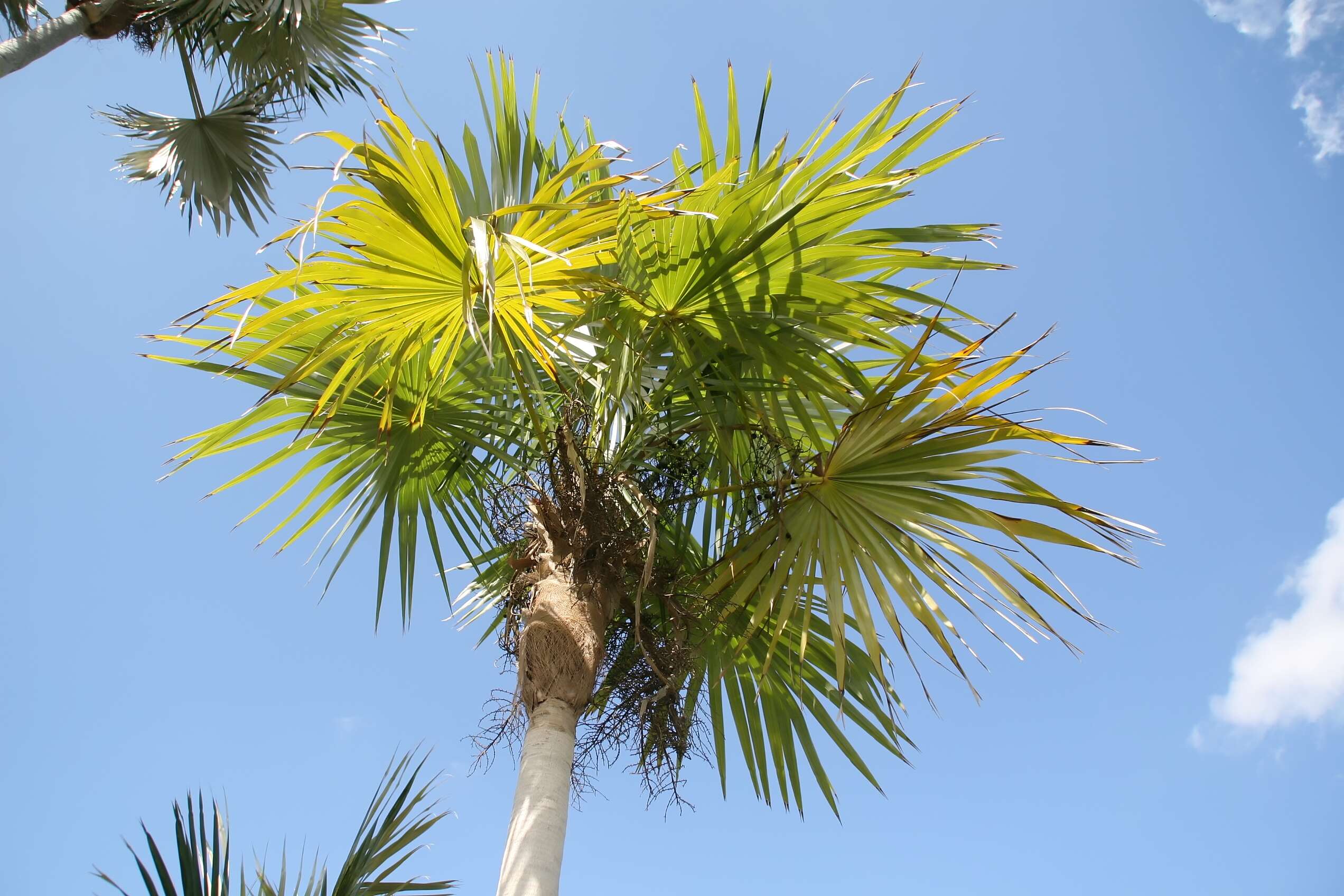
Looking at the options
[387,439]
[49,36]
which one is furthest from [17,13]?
[387,439]

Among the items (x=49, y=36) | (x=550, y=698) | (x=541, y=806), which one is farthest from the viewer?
(x=49, y=36)

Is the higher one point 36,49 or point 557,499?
point 36,49

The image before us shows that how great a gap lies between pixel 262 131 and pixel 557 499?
4.34 metres

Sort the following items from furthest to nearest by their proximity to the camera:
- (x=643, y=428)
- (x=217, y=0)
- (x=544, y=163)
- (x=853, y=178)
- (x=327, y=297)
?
(x=217, y=0) → (x=544, y=163) → (x=643, y=428) → (x=853, y=178) → (x=327, y=297)

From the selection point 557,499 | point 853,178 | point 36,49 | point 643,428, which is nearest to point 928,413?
point 853,178

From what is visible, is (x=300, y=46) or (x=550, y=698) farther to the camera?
(x=300, y=46)

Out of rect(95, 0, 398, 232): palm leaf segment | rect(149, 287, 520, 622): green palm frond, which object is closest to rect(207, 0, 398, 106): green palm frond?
rect(95, 0, 398, 232): palm leaf segment

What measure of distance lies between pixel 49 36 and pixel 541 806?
4.90 metres

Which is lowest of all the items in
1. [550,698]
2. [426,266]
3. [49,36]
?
[550,698]

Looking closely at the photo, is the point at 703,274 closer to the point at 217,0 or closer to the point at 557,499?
the point at 557,499

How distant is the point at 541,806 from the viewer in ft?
8.23

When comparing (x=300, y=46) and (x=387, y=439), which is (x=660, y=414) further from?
(x=300, y=46)

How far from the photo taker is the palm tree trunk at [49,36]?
14.2ft

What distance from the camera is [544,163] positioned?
11.3 feet
